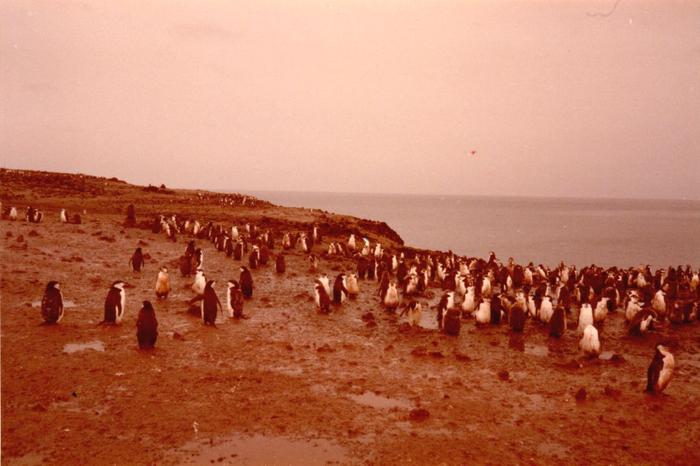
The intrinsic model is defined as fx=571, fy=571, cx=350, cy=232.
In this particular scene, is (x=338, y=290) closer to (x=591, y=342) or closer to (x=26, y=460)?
(x=591, y=342)

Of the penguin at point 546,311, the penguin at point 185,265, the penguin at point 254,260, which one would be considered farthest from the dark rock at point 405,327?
the penguin at point 254,260

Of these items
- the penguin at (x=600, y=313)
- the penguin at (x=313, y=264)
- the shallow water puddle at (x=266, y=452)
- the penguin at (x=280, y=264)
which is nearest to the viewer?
the shallow water puddle at (x=266, y=452)

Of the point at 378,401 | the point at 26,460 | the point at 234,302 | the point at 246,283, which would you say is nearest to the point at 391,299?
the point at 246,283

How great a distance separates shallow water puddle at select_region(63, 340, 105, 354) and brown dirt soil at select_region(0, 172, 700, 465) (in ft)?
0.47

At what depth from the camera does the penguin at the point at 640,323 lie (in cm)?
1631

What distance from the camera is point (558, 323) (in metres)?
15.7

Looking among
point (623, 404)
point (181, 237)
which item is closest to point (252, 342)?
point (623, 404)

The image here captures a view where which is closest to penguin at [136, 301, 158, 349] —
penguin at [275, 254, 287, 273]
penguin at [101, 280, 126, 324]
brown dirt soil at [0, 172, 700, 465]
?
brown dirt soil at [0, 172, 700, 465]

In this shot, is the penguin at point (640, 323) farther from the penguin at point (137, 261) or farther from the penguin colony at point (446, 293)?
the penguin at point (137, 261)

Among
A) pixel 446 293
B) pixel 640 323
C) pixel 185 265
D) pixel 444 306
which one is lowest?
pixel 640 323

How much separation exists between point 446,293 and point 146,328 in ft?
27.3

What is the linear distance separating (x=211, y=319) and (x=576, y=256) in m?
62.9

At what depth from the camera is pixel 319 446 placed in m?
8.44

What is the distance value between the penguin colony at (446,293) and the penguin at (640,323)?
0.03 m
